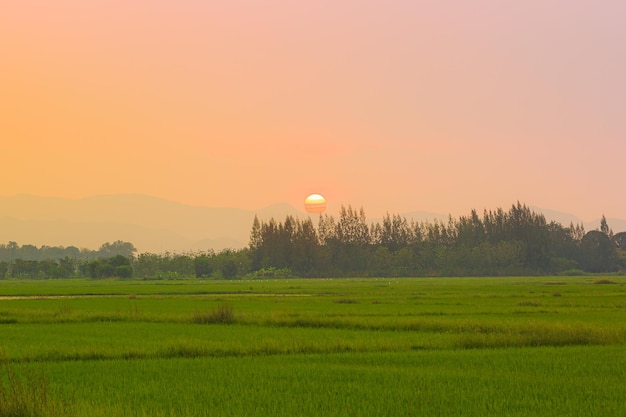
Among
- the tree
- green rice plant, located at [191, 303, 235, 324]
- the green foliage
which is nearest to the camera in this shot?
green rice plant, located at [191, 303, 235, 324]

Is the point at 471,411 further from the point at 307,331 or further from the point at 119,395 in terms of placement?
the point at 307,331

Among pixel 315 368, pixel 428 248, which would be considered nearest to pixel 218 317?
pixel 315 368

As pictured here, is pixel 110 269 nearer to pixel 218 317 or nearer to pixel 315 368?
pixel 218 317

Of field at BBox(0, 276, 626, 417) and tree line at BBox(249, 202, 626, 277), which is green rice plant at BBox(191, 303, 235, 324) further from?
tree line at BBox(249, 202, 626, 277)

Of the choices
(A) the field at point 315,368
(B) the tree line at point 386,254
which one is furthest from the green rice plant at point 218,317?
(B) the tree line at point 386,254

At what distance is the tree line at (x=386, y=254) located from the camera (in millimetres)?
152875

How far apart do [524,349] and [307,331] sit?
8156mm

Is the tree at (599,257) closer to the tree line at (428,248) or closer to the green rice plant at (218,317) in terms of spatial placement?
the tree line at (428,248)

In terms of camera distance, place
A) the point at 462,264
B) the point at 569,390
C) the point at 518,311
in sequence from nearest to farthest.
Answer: the point at 569,390 → the point at 518,311 → the point at 462,264

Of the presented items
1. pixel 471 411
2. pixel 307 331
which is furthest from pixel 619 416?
pixel 307 331

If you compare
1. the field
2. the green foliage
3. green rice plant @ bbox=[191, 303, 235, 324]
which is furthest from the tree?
green rice plant @ bbox=[191, 303, 235, 324]

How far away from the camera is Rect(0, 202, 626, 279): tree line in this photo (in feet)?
502

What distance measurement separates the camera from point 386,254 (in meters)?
157

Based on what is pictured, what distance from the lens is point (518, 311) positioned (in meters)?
33.4
